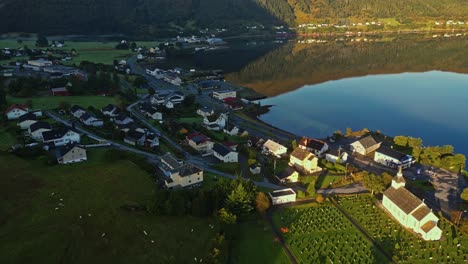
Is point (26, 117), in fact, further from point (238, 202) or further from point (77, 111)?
point (238, 202)

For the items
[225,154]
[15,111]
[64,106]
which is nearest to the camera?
[225,154]

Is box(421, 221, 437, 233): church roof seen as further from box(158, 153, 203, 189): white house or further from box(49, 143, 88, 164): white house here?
box(49, 143, 88, 164): white house

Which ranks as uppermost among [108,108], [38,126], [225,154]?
[38,126]

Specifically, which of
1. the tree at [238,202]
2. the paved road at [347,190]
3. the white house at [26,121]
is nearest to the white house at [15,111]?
the white house at [26,121]

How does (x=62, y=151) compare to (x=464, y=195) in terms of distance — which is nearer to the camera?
(x=464, y=195)

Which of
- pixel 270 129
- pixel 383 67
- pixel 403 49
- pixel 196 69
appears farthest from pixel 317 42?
pixel 270 129

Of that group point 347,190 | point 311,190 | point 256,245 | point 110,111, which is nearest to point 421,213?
point 347,190

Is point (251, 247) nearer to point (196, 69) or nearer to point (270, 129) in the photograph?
point (270, 129)

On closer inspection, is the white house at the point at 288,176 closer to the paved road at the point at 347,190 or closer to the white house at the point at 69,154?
the paved road at the point at 347,190
